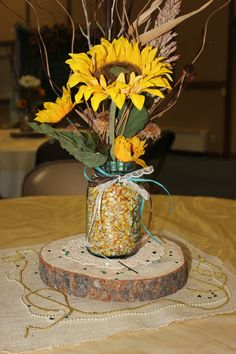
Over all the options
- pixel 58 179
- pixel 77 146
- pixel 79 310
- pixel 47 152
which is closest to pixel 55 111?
pixel 77 146

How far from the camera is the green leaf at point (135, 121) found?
926mm

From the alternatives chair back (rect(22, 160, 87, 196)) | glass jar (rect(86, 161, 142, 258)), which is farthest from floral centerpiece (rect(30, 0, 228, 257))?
chair back (rect(22, 160, 87, 196))

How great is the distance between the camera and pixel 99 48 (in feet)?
2.92

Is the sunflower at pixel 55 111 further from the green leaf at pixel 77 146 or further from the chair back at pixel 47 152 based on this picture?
the chair back at pixel 47 152

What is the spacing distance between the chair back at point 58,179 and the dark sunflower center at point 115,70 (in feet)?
3.92

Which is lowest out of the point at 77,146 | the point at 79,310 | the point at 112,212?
the point at 79,310

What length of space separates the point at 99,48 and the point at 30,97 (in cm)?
315

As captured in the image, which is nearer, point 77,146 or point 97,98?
point 97,98

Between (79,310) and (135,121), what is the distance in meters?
0.33

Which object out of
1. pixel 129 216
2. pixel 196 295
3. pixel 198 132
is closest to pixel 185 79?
pixel 129 216

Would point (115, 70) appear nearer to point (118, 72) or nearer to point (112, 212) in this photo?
point (118, 72)

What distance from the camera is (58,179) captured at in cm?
211

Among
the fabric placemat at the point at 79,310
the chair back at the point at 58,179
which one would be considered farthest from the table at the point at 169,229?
the chair back at the point at 58,179

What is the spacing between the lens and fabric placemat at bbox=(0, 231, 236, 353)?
0.81 m
